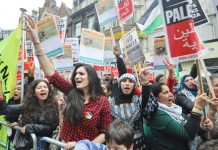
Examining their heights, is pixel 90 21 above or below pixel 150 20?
above

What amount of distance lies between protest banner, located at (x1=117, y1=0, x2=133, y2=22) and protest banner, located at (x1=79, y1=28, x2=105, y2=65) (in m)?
0.67

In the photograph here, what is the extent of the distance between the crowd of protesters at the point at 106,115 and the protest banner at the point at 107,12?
317 centimetres

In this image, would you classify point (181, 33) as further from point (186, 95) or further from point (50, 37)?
point (50, 37)

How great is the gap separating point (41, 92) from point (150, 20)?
215cm

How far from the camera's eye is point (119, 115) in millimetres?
3336

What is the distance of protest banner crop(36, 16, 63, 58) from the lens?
15.8ft

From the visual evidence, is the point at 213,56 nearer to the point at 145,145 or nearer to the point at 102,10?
the point at 102,10

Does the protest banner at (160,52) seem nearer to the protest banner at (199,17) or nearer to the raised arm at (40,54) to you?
the protest banner at (199,17)

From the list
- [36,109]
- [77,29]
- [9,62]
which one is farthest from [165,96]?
[77,29]

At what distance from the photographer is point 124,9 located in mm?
6098

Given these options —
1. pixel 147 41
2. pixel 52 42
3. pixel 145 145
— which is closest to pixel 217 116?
pixel 145 145

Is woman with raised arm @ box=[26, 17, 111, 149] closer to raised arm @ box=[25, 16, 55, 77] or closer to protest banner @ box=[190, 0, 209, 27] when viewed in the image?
raised arm @ box=[25, 16, 55, 77]

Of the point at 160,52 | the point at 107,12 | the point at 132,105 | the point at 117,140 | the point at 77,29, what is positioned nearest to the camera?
the point at 117,140

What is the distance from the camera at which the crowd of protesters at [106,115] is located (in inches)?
98.9
